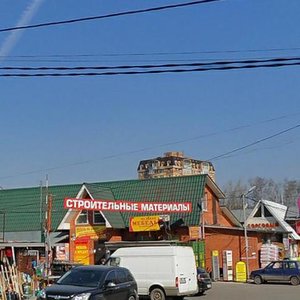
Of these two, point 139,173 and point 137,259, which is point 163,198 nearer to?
point 137,259

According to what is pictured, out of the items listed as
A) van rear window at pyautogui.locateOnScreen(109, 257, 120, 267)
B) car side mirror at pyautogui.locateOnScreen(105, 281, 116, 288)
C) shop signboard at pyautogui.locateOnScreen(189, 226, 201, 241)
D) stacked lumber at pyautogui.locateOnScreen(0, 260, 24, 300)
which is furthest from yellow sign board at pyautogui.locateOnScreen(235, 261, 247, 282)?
car side mirror at pyautogui.locateOnScreen(105, 281, 116, 288)

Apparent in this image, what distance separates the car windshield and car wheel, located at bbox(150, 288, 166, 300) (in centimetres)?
665

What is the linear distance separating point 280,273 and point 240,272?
391 cm

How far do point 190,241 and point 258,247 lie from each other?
895 cm

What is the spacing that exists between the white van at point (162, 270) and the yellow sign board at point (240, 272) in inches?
615

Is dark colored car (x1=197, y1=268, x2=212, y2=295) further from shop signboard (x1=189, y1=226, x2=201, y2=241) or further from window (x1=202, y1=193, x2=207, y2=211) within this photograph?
window (x1=202, y1=193, x2=207, y2=211)

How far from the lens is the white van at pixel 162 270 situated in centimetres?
2473

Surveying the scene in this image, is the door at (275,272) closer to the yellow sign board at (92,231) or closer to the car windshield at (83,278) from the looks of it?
the yellow sign board at (92,231)

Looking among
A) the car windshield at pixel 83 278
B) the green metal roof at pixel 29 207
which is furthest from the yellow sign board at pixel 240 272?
the car windshield at pixel 83 278

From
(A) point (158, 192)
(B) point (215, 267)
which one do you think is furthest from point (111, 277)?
(A) point (158, 192)

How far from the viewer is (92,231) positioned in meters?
44.7

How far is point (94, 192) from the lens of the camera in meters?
45.4

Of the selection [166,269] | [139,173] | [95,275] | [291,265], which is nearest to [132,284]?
[95,275]

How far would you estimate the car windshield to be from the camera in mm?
17984
